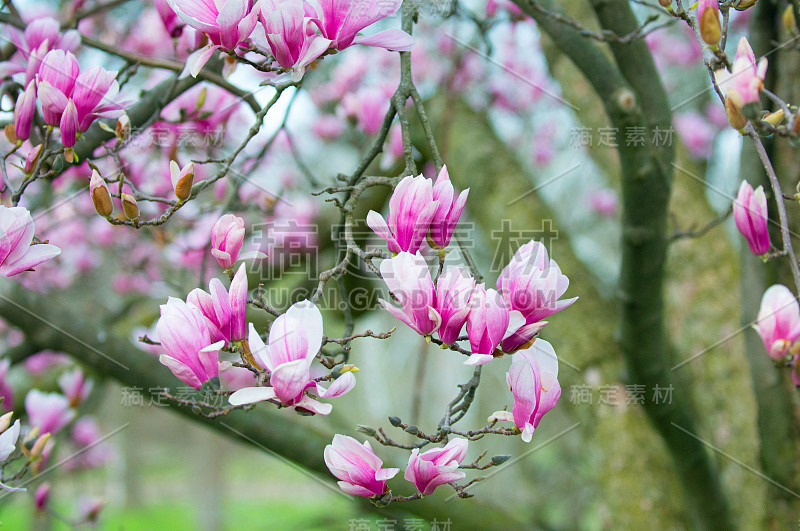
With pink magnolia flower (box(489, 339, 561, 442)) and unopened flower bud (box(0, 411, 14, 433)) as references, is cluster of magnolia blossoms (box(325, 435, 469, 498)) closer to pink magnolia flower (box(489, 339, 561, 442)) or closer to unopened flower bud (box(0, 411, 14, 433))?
pink magnolia flower (box(489, 339, 561, 442))

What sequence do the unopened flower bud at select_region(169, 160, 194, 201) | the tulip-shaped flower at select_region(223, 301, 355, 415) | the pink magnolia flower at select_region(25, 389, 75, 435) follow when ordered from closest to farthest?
the tulip-shaped flower at select_region(223, 301, 355, 415) < the unopened flower bud at select_region(169, 160, 194, 201) < the pink magnolia flower at select_region(25, 389, 75, 435)

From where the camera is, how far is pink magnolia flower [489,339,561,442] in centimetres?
70

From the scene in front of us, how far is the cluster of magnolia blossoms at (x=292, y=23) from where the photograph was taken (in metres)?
0.72

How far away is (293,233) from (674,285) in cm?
160

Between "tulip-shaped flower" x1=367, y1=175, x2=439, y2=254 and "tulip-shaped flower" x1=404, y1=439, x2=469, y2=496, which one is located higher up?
"tulip-shaped flower" x1=367, y1=175, x2=439, y2=254

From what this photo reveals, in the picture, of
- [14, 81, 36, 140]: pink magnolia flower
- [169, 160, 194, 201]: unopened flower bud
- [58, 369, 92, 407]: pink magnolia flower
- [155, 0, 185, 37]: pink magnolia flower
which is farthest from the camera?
[58, 369, 92, 407]: pink magnolia flower

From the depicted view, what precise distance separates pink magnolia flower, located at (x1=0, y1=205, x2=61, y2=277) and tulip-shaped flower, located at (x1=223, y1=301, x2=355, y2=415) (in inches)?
14.5

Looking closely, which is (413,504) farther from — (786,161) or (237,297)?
(786,161)

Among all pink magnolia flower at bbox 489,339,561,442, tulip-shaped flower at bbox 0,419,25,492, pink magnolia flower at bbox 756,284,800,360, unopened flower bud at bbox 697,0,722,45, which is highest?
unopened flower bud at bbox 697,0,722,45

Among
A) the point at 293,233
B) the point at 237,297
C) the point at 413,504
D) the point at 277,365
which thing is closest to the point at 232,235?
the point at 237,297

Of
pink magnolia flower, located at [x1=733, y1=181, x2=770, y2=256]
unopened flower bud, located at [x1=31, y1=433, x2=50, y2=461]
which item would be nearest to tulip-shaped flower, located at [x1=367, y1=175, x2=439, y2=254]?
pink magnolia flower, located at [x1=733, y1=181, x2=770, y2=256]

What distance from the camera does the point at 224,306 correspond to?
74 cm

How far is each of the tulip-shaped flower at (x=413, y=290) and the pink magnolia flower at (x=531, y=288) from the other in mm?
101

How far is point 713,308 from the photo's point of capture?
2.31 m
